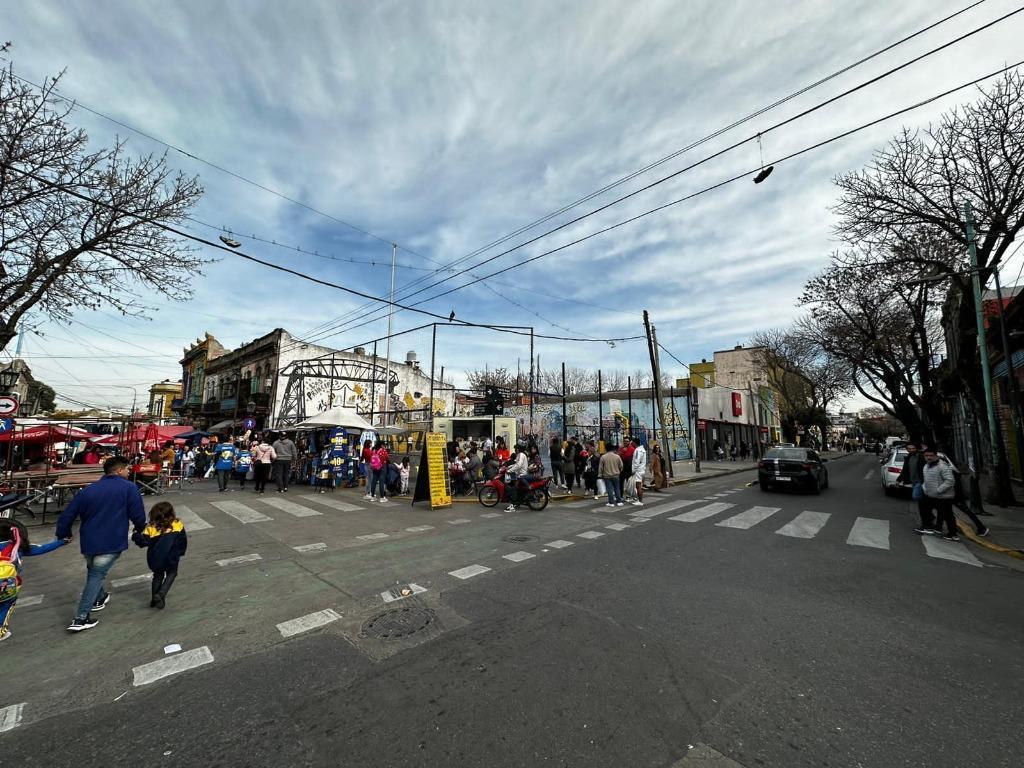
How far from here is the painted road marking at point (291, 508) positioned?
1054 cm

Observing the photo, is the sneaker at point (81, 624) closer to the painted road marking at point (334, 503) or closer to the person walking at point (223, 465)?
the painted road marking at point (334, 503)

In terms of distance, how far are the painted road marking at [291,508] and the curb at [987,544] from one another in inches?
536

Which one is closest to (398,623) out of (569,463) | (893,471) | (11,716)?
(11,716)

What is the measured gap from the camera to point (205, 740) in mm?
2676

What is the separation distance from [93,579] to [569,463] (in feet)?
39.5

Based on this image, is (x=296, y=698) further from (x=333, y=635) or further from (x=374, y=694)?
(x=333, y=635)

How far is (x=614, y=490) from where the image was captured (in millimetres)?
12422

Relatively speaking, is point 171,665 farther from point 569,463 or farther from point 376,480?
point 569,463

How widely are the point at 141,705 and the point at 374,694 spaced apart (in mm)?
1628

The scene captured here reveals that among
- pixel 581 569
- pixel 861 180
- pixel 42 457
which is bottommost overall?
pixel 581 569

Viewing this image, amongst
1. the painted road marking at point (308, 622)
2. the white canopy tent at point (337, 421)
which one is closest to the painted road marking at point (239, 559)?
the painted road marking at point (308, 622)

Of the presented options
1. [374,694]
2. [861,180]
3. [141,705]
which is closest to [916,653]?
[374,694]

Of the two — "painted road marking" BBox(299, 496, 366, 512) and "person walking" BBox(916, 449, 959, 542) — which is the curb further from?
"painted road marking" BBox(299, 496, 366, 512)

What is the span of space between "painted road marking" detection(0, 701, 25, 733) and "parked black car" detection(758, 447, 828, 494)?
55.8ft
